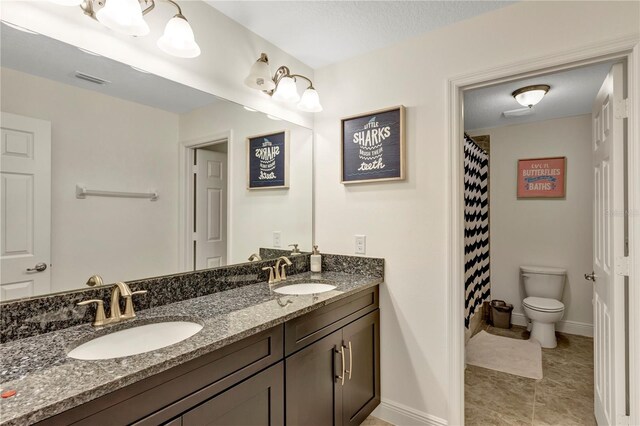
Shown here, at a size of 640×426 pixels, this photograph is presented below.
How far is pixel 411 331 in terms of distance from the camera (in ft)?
6.54

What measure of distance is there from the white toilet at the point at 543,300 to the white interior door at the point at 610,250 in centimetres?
130

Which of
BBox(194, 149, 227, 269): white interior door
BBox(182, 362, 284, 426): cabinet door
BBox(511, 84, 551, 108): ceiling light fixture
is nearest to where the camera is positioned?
BBox(182, 362, 284, 426): cabinet door

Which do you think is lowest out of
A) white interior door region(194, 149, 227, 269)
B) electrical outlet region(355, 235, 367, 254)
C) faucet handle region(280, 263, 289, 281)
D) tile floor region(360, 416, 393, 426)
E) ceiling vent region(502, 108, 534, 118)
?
tile floor region(360, 416, 393, 426)

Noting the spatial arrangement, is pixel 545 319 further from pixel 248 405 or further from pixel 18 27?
pixel 18 27

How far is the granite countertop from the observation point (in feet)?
2.36

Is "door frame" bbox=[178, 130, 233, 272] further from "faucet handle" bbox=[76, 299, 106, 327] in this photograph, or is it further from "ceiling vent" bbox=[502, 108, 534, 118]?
"ceiling vent" bbox=[502, 108, 534, 118]

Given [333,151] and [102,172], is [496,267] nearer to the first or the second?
[333,151]

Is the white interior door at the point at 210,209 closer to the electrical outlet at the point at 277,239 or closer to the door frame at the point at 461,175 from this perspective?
the electrical outlet at the point at 277,239

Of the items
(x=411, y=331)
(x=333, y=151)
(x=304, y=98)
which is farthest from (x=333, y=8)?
(x=411, y=331)

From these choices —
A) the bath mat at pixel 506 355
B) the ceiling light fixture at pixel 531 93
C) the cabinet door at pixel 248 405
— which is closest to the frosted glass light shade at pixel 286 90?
the cabinet door at pixel 248 405

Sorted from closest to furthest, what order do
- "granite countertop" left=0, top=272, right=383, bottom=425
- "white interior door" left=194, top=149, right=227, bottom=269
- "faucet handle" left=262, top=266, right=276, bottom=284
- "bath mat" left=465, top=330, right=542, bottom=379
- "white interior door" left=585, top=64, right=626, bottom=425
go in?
"granite countertop" left=0, top=272, right=383, bottom=425 < "white interior door" left=585, top=64, right=626, bottom=425 < "white interior door" left=194, top=149, right=227, bottom=269 < "faucet handle" left=262, top=266, right=276, bottom=284 < "bath mat" left=465, top=330, right=542, bottom=379

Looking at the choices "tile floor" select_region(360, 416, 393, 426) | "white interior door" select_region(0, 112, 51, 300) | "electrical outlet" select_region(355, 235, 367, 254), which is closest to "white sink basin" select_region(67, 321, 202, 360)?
"white interior door" select_region(0, 112, 51, 300)

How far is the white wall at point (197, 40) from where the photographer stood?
1171 mm

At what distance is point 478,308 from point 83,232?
11.6ft
